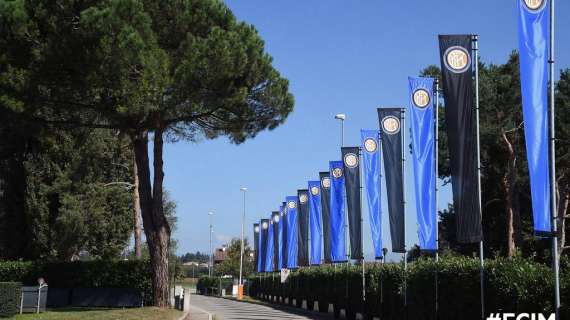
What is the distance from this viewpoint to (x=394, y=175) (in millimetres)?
22516

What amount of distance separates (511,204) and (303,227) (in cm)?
1327

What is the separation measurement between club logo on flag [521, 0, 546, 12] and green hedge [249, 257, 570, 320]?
4.88 meters

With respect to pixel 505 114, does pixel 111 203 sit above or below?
below

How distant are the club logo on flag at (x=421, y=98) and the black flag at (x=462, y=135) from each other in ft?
11.1

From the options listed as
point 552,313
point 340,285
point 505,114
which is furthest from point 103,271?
point 505,114

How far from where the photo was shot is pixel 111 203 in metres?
42.3

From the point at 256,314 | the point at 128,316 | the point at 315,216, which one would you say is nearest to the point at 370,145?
the point at 128,316

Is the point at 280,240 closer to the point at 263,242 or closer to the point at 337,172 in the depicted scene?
the point at 263,242

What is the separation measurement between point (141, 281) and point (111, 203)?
40.6 ft

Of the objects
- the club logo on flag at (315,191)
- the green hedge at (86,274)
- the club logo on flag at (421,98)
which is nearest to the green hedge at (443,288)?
the club logo on flag at (315,191)

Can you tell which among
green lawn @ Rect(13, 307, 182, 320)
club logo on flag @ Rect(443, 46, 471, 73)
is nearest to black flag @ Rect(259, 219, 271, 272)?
green lawn @ Rect(13, 307, 182, 320)

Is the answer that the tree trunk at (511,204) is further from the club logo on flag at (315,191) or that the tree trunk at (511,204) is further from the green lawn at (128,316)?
the green lawn at (128,316)

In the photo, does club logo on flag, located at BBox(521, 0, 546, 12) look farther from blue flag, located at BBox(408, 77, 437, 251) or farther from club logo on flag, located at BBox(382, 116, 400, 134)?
club logo on flag, located at BBox(382, 116, 400, 134)

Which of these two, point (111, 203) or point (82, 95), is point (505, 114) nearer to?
point (111, 203)
